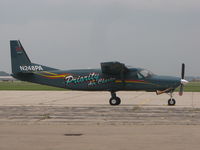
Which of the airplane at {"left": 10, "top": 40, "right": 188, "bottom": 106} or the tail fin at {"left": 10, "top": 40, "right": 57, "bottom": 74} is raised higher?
the tail fin at {"left": 10, "top": 40, "right": 57, "bottom": 74}

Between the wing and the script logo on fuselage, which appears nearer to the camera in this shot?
the wing

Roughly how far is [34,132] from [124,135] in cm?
268

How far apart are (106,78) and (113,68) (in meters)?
0.93

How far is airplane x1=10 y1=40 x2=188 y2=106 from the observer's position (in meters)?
24.6

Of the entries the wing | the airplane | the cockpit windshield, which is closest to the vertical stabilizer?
the airplane

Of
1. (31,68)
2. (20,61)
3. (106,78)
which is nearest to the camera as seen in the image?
(106,78)

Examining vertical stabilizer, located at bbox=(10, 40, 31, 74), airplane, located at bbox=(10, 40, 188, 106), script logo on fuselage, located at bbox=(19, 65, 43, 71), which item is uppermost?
vertical stabilizer, located at bbox=(10, 40, 31, 74)

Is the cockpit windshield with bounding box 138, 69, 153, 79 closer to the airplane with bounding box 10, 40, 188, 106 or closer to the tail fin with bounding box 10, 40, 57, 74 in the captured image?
the airplane with bounding box 10, 40, 188, 106

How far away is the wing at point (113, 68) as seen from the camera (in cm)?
2434

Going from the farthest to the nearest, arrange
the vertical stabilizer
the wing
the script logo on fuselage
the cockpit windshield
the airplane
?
the vertical stabilizer → the script logo on fuselage → the cockpit windshield → the airplane → the wing

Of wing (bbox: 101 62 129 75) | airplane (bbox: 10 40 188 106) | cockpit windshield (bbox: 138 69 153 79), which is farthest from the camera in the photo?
cockpit windshield (bbox: 138 69 153 79)

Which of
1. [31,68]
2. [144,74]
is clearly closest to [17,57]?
[31,68]

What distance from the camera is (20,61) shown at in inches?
1038

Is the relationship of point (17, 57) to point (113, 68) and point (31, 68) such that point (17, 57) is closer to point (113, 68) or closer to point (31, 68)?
point (31, 68)
